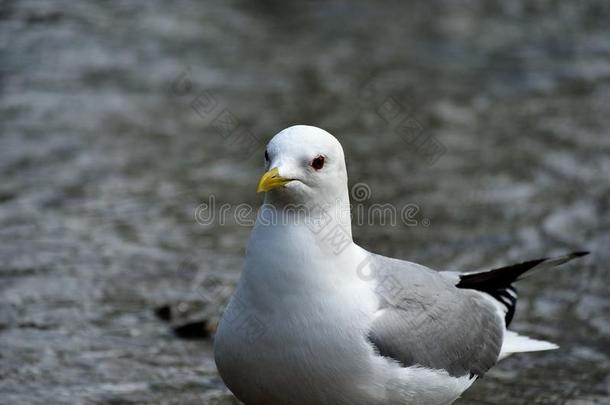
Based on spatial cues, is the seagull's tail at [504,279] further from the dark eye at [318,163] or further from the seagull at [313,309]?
the dark eye at [318,163]

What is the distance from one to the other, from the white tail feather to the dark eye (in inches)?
66.4

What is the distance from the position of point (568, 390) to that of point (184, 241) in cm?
321

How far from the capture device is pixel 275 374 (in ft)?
13.6

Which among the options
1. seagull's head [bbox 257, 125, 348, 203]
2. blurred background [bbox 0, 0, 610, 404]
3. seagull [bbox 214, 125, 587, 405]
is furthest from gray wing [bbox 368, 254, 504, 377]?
blurred background [bbox 0, 0, 610, 404]

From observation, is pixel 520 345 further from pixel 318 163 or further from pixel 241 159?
pixel 241 159

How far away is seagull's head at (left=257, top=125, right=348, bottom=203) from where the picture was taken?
410cm

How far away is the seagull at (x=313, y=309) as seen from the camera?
414 centimetres

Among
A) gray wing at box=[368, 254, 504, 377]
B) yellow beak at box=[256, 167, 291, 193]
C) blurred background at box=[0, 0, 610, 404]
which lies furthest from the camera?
blurred background at box=[0, 0, 610, 404]

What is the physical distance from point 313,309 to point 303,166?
1.99ft

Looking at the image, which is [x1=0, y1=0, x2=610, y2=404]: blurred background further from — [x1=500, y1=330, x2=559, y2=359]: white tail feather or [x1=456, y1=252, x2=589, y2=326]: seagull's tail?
[x1=456, y1=252, x2=589, y2=326]: seagull's tail

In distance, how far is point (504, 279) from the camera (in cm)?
534

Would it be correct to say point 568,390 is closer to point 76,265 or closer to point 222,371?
point 222,371

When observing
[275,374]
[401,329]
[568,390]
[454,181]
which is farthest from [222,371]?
[454,181]

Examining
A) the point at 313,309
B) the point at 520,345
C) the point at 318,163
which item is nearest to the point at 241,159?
the point at 520,345
